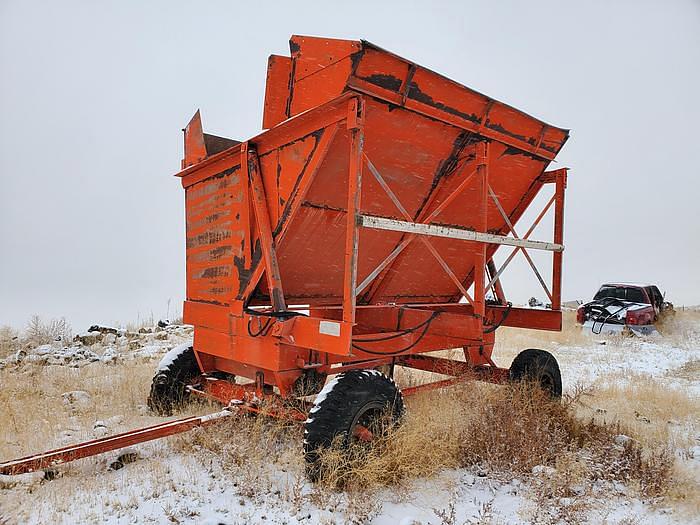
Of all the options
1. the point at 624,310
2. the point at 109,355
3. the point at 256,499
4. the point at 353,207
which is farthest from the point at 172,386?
the point at 624,310

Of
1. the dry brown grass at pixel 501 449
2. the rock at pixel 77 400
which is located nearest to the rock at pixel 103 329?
the rock at pixel 77 400

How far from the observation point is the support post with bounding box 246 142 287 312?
4.26m

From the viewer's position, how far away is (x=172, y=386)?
5.42m

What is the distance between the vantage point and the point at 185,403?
549 cm

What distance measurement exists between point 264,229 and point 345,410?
1735 millimetres

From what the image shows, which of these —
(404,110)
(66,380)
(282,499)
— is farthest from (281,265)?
(66,380)

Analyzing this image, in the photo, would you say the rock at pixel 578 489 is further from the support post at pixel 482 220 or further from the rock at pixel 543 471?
the support post at pixel 482 220

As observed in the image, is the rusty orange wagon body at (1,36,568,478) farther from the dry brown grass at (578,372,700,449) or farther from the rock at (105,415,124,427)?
the dry brown grass at (578,372,700,449)

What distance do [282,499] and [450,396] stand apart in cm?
282

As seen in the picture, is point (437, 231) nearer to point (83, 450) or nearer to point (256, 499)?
point (256, 499)

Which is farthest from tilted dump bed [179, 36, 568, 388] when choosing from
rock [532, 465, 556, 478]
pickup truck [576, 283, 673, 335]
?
pickup truck [576, 283, 673, 335]

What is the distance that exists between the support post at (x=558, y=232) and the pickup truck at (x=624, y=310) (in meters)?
7.87

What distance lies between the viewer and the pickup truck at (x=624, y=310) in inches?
500

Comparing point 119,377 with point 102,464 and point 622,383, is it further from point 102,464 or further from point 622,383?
point 622,383
